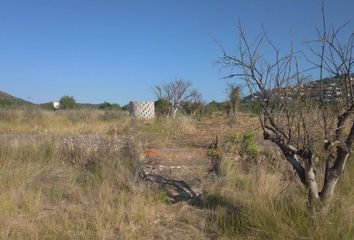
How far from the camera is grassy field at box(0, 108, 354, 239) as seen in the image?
509 centimetres

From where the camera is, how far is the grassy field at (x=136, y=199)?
5.09 meters

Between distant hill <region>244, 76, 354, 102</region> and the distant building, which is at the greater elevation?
the distant building

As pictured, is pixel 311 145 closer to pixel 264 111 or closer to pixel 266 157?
pixel 264 111

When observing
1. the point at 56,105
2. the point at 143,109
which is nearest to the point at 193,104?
the point at 143,109

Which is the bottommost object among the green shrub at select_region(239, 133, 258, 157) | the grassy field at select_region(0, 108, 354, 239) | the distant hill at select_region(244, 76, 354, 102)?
the grassy field at select_region(0, 108, 354, 239)

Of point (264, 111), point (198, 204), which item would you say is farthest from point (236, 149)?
point (264, 111)

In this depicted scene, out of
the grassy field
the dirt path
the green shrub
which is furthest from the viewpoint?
the green shrub

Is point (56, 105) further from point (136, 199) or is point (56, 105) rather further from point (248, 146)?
point (136, 199)

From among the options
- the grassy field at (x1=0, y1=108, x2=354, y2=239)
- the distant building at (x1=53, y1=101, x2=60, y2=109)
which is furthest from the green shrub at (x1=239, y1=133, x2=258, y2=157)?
the distant building at (x1=53, y1=101, x2=60, y2=109)

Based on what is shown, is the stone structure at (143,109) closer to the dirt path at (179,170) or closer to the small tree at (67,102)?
the dirt path at (179,170)

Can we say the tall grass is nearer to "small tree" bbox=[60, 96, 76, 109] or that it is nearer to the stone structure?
the stone structure

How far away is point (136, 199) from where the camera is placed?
6.05 m

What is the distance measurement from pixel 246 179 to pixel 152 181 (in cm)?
143

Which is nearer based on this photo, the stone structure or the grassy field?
the grassy field
